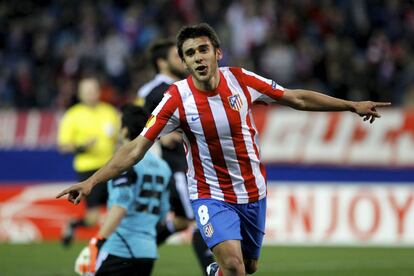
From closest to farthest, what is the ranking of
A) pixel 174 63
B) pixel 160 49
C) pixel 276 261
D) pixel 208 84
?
1. pixel 208 84
2. pixel 174 63
3. pixel 160 49
4. pixel 276 261

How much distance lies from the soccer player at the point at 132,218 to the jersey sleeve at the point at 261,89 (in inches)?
40.4

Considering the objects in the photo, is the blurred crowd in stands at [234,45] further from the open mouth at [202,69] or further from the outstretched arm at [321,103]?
the open mouth at [202,69]

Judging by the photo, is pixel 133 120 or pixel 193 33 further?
pixel 133 120

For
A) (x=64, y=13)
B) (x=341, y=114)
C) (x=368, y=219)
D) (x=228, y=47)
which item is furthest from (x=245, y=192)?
(x=64, y=13)

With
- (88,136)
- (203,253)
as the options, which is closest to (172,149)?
(203,253)

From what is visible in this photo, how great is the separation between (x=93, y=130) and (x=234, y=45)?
5.52 metres

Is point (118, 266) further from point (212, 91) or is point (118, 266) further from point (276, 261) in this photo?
point (276, 261)

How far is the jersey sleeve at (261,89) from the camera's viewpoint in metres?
6.72

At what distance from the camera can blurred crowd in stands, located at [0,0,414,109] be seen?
17578 millimetres

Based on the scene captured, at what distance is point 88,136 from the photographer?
1324 cm

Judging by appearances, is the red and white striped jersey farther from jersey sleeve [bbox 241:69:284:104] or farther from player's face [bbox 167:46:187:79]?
player's face [bbox 167:46:187:79]

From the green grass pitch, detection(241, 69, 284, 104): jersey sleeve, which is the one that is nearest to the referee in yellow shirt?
the green grass pitch

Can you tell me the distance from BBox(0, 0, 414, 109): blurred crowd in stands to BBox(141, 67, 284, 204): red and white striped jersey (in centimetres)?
1036

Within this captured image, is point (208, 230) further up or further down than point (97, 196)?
further up
